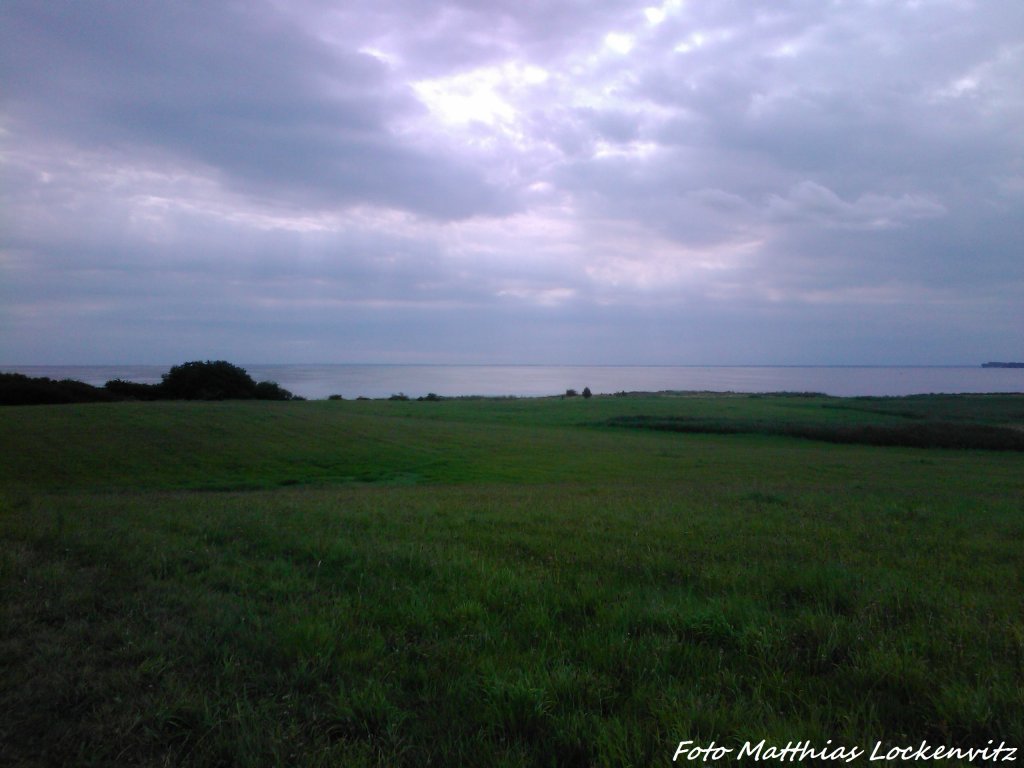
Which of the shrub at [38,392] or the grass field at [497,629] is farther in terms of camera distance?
the shrub at [38,392]

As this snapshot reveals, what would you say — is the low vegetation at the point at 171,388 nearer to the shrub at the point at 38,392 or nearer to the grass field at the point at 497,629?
the shrub at the point at 38,392

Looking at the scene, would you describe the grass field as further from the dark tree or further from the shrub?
the dark tree

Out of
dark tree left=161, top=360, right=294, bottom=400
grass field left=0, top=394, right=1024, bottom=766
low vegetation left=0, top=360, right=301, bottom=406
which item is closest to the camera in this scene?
grass field left=0, top=394, right=1024, bottom=766

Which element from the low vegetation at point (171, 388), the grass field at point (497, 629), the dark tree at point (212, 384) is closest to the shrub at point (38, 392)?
the low vegetation at point (171, 388)

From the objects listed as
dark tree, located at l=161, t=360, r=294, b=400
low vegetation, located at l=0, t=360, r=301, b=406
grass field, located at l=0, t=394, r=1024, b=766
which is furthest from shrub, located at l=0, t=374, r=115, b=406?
grass field, located at l=0, t=394, r=1024, b=766

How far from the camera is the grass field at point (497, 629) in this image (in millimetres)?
3410

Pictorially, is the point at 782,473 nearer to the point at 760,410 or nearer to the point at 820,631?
the point at 820,631

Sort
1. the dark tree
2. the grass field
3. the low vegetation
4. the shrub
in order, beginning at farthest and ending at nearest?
1. the dark tree
2. the low vegetation
3. the shrub
4. the grass field

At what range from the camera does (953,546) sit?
26.4 ft

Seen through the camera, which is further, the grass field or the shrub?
the shrub

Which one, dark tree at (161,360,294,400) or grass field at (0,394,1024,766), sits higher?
dark tree at (161,360,294,400)

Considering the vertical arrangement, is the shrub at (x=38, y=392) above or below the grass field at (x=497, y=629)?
above

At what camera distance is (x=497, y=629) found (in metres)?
4.84

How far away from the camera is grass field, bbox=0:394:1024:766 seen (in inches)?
134
